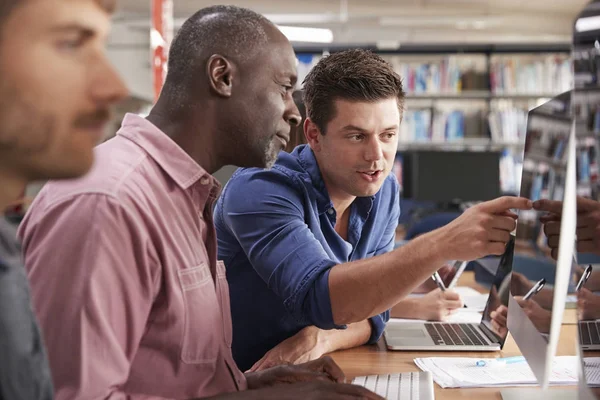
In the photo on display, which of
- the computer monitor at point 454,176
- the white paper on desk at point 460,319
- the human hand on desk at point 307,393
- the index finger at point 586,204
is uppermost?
the index finger at point 586,204

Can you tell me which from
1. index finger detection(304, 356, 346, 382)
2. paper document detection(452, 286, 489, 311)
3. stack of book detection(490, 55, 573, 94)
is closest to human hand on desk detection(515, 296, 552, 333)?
index finger detection(304, 356, 346, 382)

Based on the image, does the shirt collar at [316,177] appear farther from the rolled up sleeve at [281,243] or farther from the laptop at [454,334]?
the laptop at [454,334]

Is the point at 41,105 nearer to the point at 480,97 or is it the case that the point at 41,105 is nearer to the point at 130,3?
the point at 480,97

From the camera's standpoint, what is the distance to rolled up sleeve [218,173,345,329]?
1.39 m

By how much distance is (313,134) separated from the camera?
1765mm

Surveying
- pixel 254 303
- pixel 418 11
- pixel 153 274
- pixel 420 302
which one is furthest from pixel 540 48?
pixel 153 274

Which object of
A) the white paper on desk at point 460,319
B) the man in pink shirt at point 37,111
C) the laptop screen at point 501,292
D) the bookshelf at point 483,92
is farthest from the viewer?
the bookshelf at point 483,92

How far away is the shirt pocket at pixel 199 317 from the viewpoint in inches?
38.4

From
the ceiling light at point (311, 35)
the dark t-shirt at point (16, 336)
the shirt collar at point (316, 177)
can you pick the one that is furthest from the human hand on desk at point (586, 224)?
the ceiling light at point (311, 35)

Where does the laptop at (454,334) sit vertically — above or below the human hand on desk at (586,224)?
below

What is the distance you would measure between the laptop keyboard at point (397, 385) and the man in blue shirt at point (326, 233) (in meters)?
0.12

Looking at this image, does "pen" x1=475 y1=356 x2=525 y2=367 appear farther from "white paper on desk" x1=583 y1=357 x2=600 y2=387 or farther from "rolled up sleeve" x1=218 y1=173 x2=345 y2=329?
"white paper on desk" x1=583 y1=357 x2=600 y2=387

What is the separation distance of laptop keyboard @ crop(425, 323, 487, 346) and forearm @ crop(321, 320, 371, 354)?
163 millimetres

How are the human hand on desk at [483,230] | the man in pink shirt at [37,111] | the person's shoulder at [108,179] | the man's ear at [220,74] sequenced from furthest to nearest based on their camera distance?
1. the human hand on desk at [483,230]
2. the man's ear at [220,74]
3. the person's shoulder at [108,179]
4. the man in pink shirt at [37,111]
